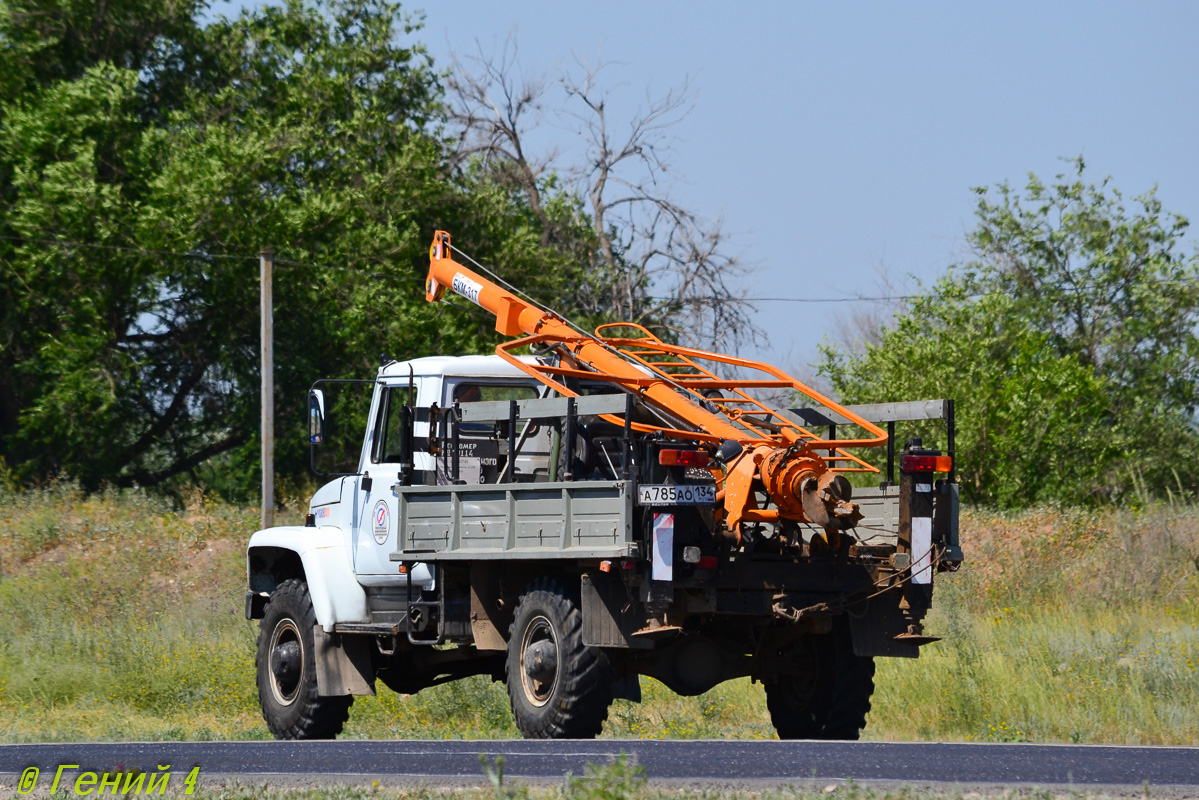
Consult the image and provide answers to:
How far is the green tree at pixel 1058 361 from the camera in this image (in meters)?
26.9

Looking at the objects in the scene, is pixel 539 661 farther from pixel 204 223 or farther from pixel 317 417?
pixel 204 223

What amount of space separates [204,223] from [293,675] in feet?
60.3

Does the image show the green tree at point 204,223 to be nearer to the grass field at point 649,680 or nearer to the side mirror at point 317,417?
the grass field at point 649,680

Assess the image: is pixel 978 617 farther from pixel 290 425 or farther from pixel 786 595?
pixel 290 425

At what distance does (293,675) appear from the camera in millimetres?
11734

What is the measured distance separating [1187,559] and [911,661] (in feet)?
25.7

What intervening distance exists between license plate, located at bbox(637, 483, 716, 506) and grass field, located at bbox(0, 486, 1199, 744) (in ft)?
11.5

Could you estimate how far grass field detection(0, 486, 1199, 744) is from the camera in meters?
12.2

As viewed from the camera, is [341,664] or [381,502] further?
[341,664]

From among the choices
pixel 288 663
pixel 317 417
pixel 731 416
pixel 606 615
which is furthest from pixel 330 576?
pixel 731 416

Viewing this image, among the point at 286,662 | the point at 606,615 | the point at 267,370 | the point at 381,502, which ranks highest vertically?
the point at 267,370

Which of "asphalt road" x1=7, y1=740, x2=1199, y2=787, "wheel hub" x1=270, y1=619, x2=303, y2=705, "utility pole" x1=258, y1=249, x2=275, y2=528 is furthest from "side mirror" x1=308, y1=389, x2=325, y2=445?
"utility pole" x1=258, y1=249, x2=275, y2=528

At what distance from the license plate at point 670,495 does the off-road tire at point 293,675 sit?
3.84m

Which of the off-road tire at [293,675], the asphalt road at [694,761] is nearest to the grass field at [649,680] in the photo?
the off-road tire at [293,675]
